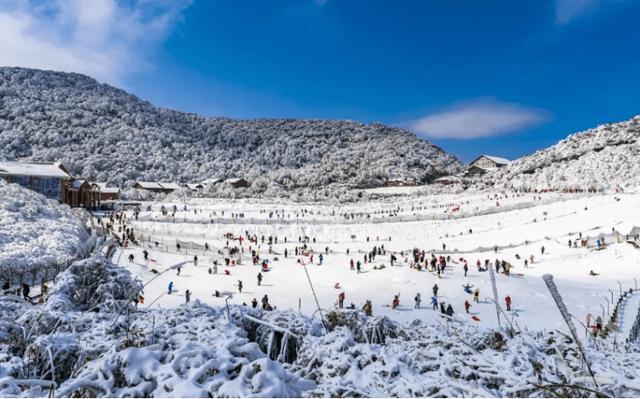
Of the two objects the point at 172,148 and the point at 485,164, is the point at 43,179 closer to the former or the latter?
the point at 485,164

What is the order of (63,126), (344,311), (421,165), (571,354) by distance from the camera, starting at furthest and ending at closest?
1. (63,126)
2. (421,165)
3. (344,311)
4. (571,354)

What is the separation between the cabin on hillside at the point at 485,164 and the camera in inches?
4247

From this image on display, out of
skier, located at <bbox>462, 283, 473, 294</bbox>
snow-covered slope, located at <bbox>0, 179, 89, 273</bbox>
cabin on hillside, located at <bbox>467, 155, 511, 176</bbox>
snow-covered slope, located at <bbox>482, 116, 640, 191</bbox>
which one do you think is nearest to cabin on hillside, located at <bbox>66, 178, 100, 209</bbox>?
snow-covered slope, located at <bbox>0, 179, 89, 273</bbox>

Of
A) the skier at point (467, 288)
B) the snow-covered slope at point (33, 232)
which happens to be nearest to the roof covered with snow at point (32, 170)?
→ the snow-covered slope at point (33, 232)

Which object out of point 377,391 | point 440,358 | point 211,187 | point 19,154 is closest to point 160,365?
point 377,391

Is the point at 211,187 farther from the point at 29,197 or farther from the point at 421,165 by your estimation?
the point at 421,165

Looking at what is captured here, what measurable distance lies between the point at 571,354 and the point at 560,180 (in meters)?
78.7

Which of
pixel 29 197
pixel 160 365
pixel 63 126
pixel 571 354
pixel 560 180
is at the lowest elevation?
pixel 571 354

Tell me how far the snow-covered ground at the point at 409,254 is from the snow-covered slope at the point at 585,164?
19.2m

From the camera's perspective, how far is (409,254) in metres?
34.6

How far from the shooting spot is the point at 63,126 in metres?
151

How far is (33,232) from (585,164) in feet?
279

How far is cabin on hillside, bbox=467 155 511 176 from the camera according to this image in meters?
108

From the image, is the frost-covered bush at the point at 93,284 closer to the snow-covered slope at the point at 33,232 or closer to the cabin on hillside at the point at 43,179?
the snow-covered slope at the point at 33,232
